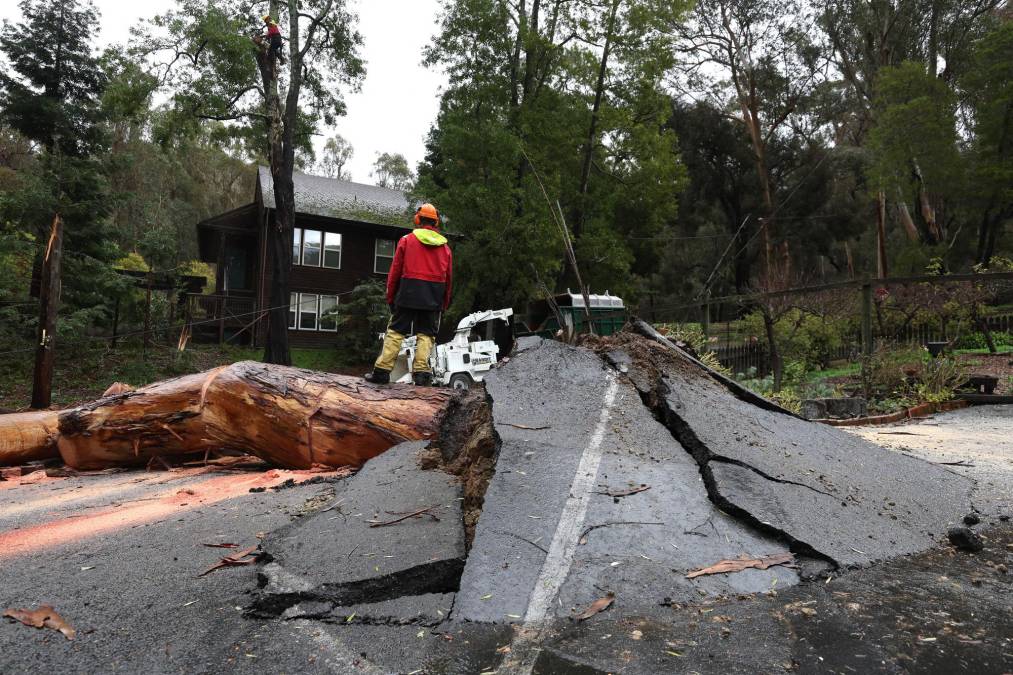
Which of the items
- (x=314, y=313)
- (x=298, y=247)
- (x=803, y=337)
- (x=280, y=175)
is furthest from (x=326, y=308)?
(x=803, y=337)

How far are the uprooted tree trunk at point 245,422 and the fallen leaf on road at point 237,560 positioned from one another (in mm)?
1892

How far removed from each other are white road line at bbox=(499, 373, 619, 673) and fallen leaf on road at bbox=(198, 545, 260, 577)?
4.56 feet

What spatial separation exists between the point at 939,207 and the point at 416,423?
33333 mm

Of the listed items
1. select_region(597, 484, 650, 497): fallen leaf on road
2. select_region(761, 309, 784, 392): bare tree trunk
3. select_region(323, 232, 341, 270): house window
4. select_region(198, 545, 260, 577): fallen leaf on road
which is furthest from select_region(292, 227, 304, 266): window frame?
select_region(597, 484, 650, 497): fallen leaf on road

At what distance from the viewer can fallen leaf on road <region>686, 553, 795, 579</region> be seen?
2400 millimetres

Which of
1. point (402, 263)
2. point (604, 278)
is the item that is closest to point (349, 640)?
point (402, 263)

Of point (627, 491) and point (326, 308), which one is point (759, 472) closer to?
point (627, 491)

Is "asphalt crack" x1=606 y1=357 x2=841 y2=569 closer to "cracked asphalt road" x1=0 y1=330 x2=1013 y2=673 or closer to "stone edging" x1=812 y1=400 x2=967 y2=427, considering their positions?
"cracked asphalt road" x1=0 y1=330 x2=1013 y2=673

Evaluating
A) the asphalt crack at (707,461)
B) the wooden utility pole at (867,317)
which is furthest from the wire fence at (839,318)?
the asphalt crack at (707,461)

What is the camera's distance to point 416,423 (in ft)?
16.3

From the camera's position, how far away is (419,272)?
17.6ft

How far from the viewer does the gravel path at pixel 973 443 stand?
395 centimetres

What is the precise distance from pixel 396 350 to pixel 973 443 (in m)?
5.73

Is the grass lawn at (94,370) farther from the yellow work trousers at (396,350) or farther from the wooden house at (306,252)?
the yellow work trousers at (396,350)
